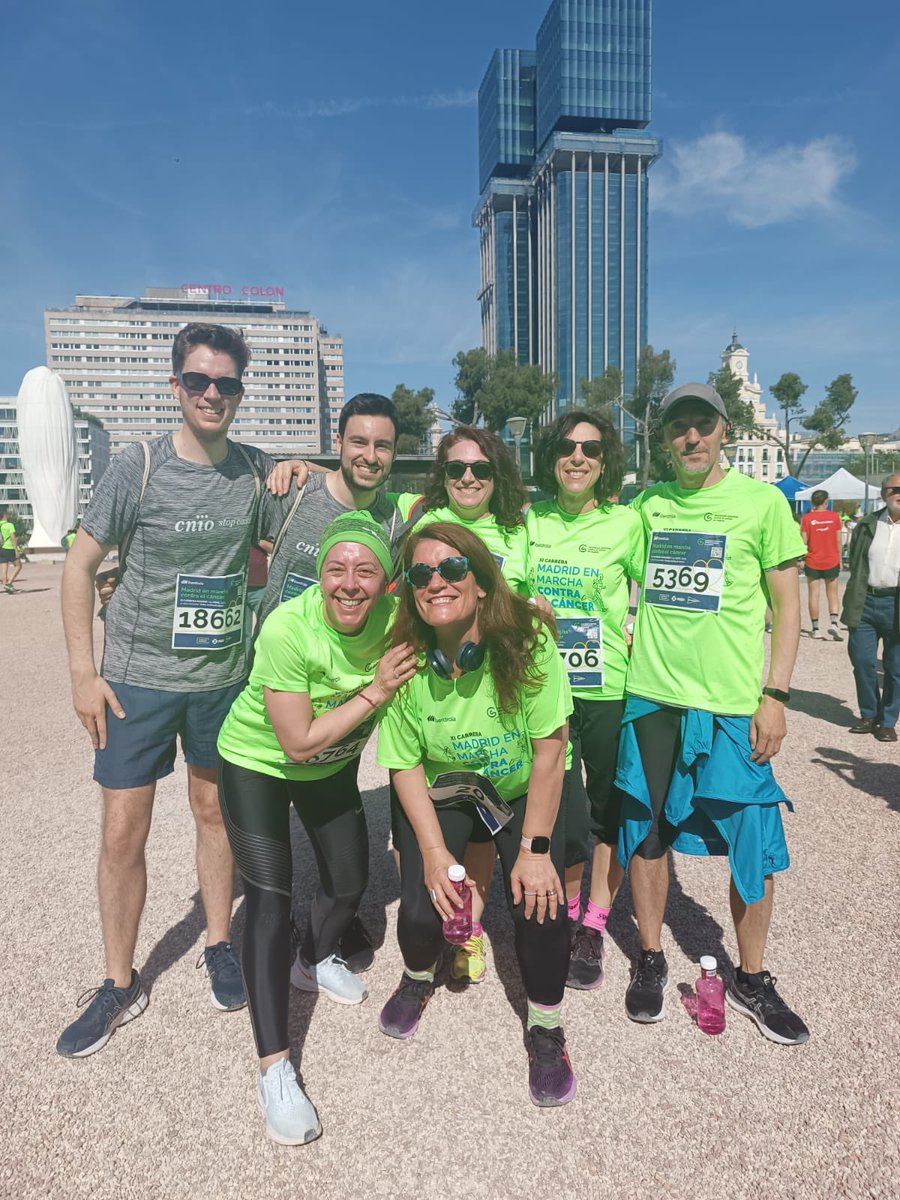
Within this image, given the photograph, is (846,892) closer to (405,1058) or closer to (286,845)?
(405,1058)

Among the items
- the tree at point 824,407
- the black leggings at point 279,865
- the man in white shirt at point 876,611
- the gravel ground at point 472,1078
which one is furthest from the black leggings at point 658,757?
the tree at point 824,407

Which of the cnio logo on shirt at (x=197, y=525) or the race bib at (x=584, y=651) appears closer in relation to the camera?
the cnio logo on shirt at (x=197, y=525)

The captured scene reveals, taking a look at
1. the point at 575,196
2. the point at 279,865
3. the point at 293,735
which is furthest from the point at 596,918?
the point at 575,196

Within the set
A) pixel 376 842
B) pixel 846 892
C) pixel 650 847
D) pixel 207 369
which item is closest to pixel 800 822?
pixel 846 892

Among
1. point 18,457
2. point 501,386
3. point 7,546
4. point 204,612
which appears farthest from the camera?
point 18,457

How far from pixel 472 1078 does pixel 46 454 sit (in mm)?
48600

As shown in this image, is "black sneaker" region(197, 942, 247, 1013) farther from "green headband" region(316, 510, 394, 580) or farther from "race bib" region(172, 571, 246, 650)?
"green headband" region(316, 510, 394, 580)

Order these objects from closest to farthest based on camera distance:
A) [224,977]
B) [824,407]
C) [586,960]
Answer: [224,977]
[586,960]
[824,407]

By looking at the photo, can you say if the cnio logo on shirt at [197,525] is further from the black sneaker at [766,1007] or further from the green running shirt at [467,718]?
the black sneaker at [766,1007]

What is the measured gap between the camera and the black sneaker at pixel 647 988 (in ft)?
8.93

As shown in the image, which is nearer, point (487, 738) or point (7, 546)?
point (487, 738)

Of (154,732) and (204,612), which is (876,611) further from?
(154,732)

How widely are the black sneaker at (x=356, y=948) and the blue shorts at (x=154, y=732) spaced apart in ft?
3.33

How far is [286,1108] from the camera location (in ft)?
7.31
